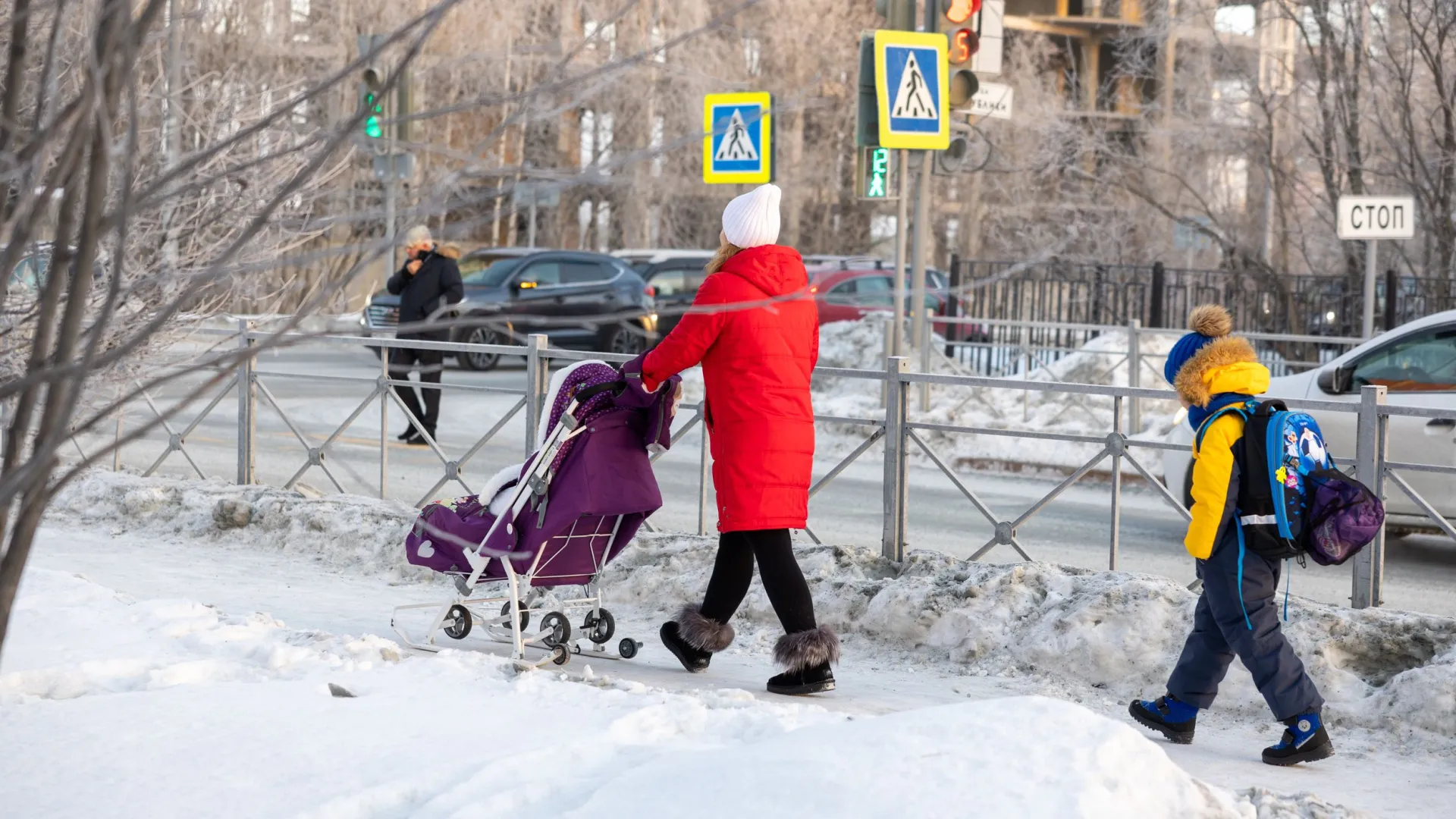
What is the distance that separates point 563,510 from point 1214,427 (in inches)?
88.7

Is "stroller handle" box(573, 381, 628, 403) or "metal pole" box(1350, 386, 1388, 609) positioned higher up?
"stroller handle" box(573, 381, 628, 403)

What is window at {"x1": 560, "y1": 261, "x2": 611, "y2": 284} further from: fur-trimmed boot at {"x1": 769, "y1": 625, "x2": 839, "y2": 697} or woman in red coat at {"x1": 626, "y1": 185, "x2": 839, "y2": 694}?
fur-trimmed boot at {"x1": 769, "y1": 625, "x2": 839, "y2": 697}

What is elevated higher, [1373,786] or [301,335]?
[301,335]

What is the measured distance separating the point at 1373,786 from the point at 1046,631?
153 cm

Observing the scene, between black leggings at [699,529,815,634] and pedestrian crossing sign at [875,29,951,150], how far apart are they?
7288 mm

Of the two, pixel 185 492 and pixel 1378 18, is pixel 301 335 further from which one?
pixel 1378 18

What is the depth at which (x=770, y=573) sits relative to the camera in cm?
580

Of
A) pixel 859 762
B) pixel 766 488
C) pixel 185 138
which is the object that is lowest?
pixel 859 762

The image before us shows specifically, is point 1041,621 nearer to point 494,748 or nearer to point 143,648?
point 494,748

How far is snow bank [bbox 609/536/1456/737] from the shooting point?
5711 mm

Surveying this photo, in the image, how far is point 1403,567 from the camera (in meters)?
9.41

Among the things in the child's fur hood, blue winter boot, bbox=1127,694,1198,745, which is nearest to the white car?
blue winter boot, bbox=1127,694,1198,745

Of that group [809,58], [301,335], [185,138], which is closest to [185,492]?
[185,138]

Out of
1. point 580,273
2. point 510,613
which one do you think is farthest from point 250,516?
point 580,273
